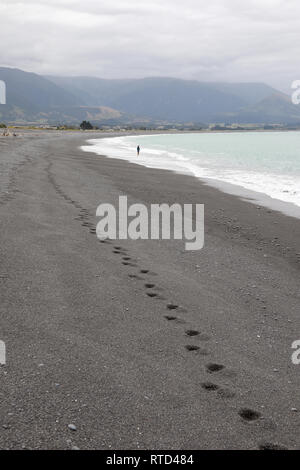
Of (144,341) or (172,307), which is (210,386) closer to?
(144,341)

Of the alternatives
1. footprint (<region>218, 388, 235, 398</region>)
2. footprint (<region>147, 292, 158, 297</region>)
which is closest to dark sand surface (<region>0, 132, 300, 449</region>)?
footprint (<region>218, 388, 235, 398</region>)

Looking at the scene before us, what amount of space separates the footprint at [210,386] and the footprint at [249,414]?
0.41 m

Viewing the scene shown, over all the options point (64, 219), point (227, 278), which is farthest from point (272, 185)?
point (227, 278)

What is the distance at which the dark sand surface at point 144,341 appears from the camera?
13.8 feet

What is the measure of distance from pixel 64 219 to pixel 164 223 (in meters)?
3.09

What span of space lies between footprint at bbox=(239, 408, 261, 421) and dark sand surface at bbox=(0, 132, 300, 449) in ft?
0.05

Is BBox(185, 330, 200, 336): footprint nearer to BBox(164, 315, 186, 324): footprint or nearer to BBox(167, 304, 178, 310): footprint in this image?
BBox(164, 315, 186, 324): footprint

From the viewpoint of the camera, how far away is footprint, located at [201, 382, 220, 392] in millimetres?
4855

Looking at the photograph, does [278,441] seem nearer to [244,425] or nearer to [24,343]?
[244,425]

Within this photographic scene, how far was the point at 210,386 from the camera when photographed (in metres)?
4.91

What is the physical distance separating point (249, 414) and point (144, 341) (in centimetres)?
180

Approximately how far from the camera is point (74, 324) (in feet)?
20.0

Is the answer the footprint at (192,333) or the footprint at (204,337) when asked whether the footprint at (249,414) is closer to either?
the footprint at (204,337)
